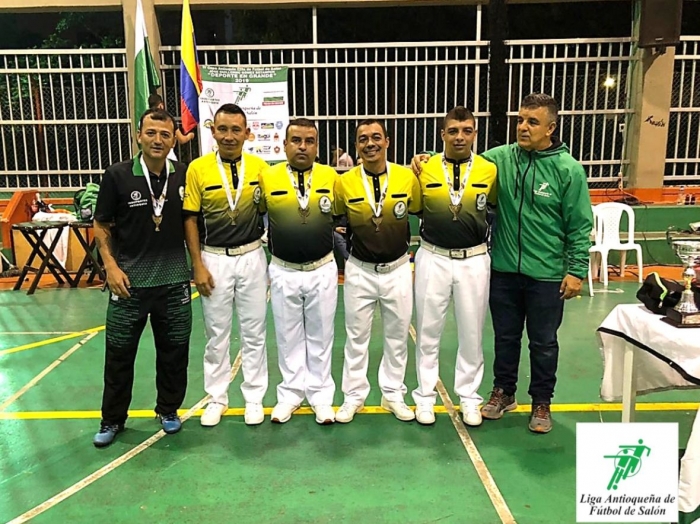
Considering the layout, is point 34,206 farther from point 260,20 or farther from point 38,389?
point 38,389

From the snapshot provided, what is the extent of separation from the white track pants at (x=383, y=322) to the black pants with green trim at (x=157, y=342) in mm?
975

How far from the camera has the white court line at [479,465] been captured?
2922 mm

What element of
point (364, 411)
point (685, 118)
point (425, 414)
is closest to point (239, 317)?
point (364, 411)

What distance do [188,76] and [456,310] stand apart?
645 cm

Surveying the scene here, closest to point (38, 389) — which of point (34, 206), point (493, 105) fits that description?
point (34, 206)

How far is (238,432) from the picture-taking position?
3.78 metres

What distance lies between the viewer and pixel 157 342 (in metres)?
3.74

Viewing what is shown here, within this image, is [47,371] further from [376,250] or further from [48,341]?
[376,250]

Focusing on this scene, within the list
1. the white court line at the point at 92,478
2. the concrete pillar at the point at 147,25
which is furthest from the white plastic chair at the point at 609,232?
the concrete pillar at the point at 147,25

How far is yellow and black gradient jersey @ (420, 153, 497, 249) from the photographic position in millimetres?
3652

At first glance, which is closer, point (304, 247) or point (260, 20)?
point (304, 247)

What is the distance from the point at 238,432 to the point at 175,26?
8589 mm

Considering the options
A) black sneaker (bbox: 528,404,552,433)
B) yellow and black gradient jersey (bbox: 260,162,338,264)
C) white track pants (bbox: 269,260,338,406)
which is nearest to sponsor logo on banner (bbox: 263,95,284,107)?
yellow and black gradient jersey (bbox: 260,162,338,264)

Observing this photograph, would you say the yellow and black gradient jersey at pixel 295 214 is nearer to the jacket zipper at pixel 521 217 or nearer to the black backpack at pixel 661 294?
the jacket zipper at pixel 521 217
